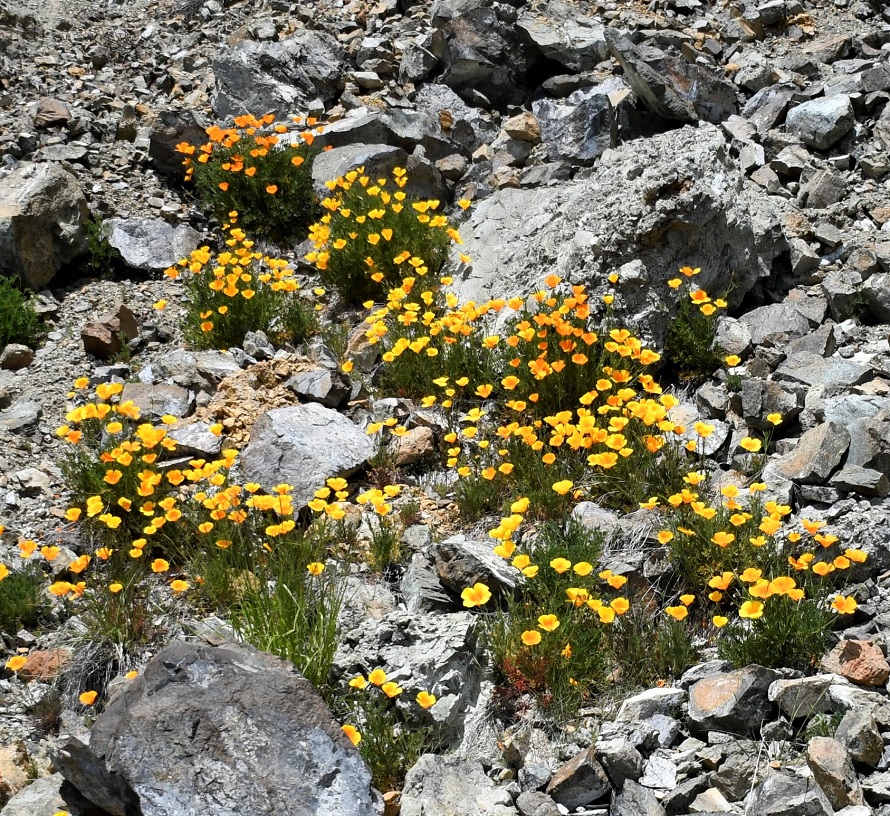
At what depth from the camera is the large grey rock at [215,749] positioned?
3.45m

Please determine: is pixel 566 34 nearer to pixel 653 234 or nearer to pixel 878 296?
pixel 653 234

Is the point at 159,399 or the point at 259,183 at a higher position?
the point at 259,183

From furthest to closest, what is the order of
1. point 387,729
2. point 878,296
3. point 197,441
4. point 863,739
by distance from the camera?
point 878,296 → point 197,441 → point 387,729 → point 863,739

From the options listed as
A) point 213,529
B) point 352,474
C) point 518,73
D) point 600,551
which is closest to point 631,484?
point 600,551

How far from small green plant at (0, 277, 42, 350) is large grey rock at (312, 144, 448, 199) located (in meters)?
2.69

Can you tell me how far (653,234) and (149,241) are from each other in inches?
175

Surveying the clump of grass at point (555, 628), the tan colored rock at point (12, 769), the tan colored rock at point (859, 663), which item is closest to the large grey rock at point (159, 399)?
the tan colored rock at point (12, 769)

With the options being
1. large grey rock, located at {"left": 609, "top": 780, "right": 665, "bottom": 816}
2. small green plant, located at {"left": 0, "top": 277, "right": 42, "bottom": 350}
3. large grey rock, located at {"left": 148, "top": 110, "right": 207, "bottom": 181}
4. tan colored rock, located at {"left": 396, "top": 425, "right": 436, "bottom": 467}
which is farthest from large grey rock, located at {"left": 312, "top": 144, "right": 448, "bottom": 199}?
large grey rock, located at {"left": 609, "top": 780, "right": 665, "bottom": 816}

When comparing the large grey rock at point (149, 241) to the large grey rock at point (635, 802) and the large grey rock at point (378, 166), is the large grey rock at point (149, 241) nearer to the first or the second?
the large grey rock at point (378, 166)

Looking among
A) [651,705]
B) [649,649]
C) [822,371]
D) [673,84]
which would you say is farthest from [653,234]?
[651,705]

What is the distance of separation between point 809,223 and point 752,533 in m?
3.84

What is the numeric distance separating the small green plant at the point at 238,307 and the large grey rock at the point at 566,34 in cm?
418

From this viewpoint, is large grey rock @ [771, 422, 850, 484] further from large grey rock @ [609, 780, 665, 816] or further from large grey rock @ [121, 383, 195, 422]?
large grey rock @ [121, 383, 195, 422]

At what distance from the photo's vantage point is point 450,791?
3.78 metres
